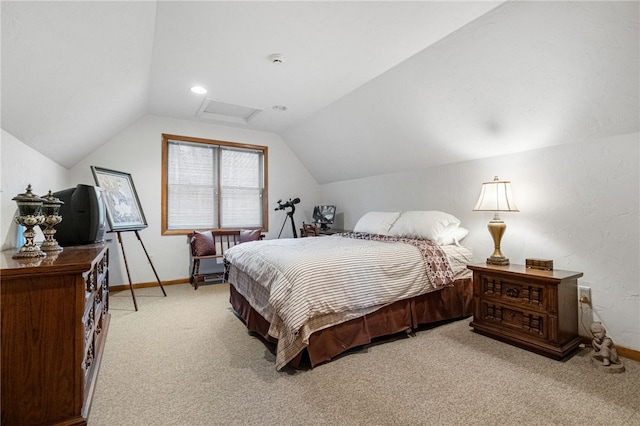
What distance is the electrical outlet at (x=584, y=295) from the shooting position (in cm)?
240

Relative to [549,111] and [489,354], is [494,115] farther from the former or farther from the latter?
[489,354]

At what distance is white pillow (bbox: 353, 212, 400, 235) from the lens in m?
3.70

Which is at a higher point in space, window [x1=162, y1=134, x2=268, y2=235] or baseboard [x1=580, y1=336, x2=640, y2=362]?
window [x1=162, y1=134, x2=268, y2=235]

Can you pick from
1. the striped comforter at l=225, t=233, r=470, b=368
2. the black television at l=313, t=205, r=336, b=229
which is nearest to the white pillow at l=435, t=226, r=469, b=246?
the striped comforter at l=225, t=233, r=470, b=368

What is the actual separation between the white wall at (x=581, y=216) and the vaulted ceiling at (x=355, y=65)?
16 cm

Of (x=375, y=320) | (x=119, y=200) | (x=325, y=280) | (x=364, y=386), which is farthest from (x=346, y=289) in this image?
(x=119, y=200)

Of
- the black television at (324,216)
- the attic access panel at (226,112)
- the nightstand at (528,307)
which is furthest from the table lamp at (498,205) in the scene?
the attic access panel at (226,112)

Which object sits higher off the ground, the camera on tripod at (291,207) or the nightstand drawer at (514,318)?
the camera on tripod at (291,207)

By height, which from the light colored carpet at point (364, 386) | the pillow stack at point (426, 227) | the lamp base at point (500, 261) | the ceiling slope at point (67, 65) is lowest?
the light colored carpet at point (364, 386)

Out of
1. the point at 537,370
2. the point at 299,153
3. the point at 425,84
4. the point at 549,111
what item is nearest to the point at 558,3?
the point at 549,111

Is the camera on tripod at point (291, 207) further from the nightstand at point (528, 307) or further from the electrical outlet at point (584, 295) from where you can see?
the electrical outlet at point (584, 295)

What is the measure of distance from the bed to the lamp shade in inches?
19.9

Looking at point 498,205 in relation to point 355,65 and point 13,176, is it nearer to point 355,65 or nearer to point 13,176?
point 355,65

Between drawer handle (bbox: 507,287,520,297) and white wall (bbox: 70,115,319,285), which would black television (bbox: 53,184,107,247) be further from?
drawer handle (bbox: 507,287,520,297)
